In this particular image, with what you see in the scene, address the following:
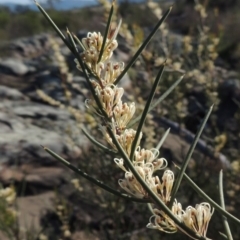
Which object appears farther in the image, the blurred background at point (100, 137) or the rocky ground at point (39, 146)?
the rocky ground at point (39, 146)

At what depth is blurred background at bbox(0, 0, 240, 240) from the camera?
11.3 ft

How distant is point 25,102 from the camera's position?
7.93m

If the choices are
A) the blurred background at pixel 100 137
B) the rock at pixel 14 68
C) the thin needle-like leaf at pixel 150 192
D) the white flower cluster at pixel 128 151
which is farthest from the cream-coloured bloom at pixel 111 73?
the rock at pixel 14 68

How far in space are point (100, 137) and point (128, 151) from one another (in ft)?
11.0

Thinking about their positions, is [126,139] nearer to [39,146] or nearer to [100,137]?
[100,137]

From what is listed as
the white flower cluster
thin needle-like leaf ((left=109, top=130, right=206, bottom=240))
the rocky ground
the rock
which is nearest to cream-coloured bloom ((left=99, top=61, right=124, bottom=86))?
the white flower cluster

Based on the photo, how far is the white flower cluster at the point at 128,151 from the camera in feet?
2.27

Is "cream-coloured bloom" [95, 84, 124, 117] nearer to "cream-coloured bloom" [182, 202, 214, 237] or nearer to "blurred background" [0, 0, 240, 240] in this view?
"cream-coloured bloom" [182, 202, 214, 237]

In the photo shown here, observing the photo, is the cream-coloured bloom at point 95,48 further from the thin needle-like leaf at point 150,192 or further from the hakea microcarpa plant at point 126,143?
the thin needle-like leaf at point 150,192

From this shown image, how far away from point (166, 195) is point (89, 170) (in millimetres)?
3186

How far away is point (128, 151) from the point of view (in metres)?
0.74

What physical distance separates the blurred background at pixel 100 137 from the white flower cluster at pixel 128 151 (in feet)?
1.05

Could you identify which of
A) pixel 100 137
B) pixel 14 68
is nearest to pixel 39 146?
pixel 100 137

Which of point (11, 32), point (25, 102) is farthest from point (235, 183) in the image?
point (11, 32)
